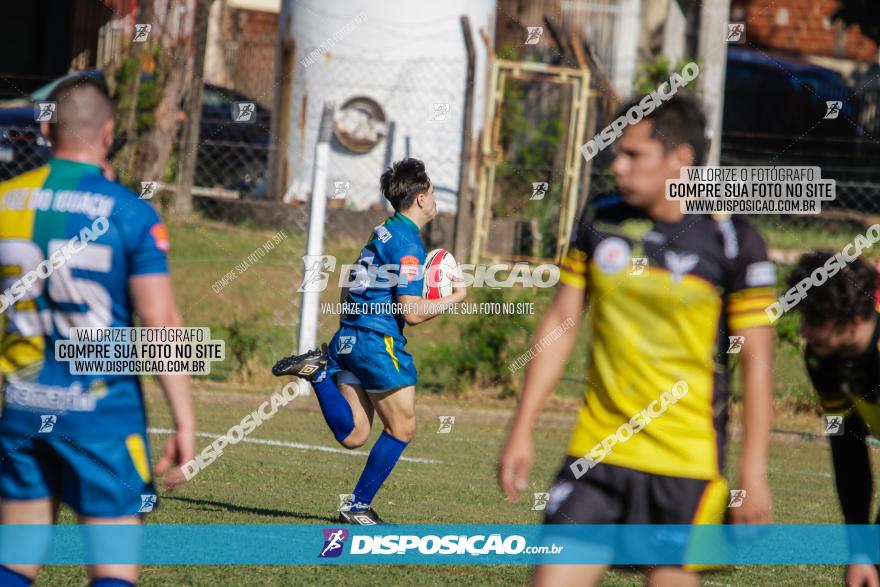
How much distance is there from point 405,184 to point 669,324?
362 centimetres

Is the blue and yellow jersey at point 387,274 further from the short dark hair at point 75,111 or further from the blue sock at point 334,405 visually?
the short dark hair at point 75,111

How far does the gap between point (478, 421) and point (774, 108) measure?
1669 centimetres

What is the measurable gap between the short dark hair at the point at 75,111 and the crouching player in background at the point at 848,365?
94.5 inches

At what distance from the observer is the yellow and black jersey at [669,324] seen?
4.23 metres

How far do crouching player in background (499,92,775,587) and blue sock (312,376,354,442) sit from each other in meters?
3.53

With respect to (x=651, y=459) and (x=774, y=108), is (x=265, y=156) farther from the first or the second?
(x=651, y=459)

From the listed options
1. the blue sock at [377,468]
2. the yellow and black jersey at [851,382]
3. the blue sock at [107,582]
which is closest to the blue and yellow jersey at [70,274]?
the blue sock at [107,582]

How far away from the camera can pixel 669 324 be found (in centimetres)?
426

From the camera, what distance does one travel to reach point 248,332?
13.4m

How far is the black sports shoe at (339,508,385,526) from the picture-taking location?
24.4ft

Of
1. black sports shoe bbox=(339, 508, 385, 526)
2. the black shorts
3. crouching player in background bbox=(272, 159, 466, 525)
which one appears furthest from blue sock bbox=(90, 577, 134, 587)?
crouching player in background bbox=(272, 159, 466, 525)

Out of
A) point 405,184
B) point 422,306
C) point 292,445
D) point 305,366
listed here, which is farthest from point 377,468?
point 292,445

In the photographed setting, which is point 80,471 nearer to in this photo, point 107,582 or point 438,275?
point 107,582

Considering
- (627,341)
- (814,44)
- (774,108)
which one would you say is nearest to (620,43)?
(774,108)
